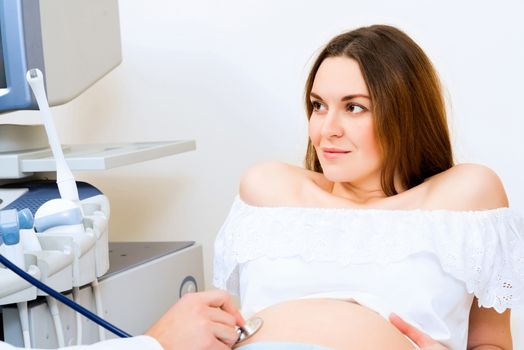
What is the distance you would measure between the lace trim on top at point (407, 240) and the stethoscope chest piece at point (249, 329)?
0.66 feet

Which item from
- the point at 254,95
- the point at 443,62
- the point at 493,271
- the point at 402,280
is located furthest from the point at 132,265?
the point at 443,62

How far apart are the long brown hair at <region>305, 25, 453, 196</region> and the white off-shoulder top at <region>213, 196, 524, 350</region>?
0.13 m

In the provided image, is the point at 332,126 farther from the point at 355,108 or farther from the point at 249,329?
the point at 249,329

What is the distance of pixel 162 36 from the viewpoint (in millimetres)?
2145

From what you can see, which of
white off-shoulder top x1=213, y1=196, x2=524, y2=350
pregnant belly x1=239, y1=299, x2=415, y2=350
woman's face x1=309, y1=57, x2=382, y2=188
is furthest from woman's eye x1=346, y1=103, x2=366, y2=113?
pregnant belly x1=239, y1=299, x2=415, y2=350

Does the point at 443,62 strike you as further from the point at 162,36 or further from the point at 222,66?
the point at 162,36

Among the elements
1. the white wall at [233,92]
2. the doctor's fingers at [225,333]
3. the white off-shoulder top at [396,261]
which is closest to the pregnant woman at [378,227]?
the white off-shoulder top at [396,261]

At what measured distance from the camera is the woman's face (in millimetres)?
1375

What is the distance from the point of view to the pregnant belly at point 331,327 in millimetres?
1126

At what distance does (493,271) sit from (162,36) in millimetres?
1205

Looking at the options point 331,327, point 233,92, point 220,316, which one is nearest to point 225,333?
point 220,316

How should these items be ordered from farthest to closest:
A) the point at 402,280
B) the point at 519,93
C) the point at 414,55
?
the point at 519,93, the point at 414,55, the point at 402,280

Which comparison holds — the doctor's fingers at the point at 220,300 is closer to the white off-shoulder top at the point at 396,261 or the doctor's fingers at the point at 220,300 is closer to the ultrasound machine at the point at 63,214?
the ultrasound machine at the point at 63,214

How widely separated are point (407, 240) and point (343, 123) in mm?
241
